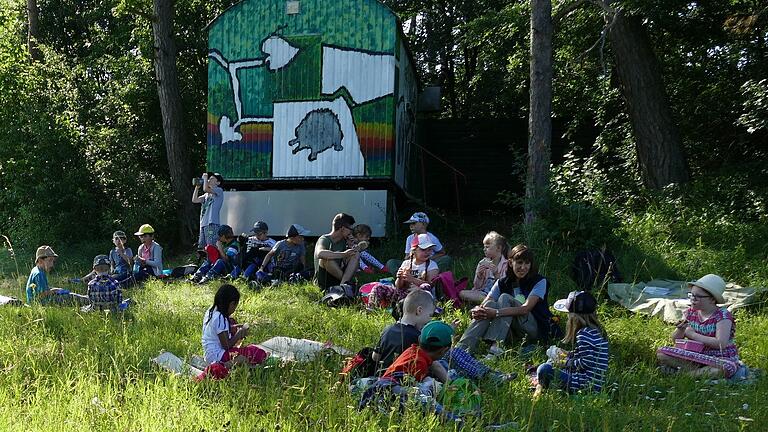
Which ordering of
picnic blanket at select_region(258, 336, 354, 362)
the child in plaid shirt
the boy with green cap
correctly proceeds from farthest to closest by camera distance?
the child in plaid shirt < picnic blanket at select_region(258, 336, 354, 362) < the boy with green cap

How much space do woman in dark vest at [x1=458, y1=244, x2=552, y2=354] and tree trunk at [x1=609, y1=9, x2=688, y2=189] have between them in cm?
698

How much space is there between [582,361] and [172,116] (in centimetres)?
1233

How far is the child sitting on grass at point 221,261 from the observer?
421 inches

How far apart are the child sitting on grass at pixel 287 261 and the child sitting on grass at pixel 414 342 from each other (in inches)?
196

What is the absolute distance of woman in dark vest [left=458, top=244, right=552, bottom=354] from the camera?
20.8 feet

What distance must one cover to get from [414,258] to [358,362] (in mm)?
3490

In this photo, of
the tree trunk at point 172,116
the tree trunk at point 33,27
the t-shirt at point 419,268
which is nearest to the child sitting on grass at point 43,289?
the t-shirt at point 419,268

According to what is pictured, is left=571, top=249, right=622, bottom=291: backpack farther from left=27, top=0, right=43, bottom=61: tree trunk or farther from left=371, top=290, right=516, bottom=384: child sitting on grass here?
left=27, top=0, right=43, bottom=61: tree trunk

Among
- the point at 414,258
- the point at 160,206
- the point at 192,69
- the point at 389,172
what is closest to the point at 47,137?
the point at 160,206

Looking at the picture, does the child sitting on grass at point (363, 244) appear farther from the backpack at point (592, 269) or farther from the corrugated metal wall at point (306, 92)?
the corrugated metal wall at point (306, 92)

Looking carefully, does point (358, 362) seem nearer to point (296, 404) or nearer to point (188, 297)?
point (296, 404)

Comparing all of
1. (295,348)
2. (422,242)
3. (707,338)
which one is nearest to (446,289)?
(422,242)

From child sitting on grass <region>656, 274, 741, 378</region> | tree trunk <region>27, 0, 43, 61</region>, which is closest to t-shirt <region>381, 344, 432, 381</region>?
child sitting on grass <region>656, 274, 741, 378</region>

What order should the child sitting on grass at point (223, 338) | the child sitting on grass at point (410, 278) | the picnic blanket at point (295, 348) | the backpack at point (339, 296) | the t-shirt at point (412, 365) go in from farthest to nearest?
the backpack at point (339, 296)
the child sitting on grass at point (410, 278)
the picnic blanket at point (295, 348)
the child sitting on grass at point (223, 338)
the t-shirt at point (412, 365)
